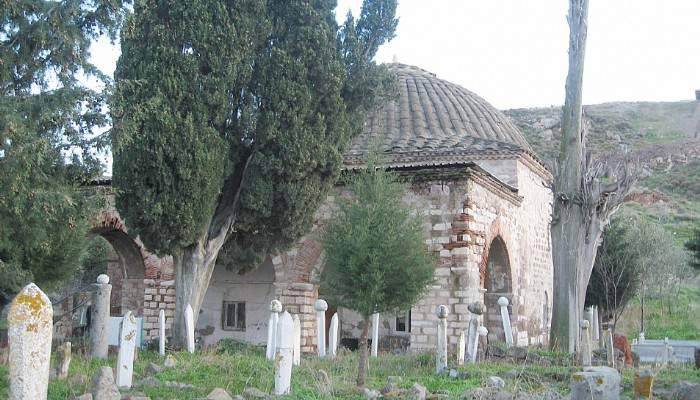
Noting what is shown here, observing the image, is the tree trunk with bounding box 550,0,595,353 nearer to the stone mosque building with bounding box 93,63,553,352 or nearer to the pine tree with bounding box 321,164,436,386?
the stone mosque building with bounding box 93,63,553,352

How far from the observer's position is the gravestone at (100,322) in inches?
343

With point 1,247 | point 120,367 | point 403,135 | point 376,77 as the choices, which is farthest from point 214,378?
point 403,135

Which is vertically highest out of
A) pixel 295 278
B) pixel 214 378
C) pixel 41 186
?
pixel 41 186

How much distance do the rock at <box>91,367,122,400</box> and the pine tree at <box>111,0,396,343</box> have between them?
3851mm

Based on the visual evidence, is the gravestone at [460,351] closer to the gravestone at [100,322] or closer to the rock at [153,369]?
the rock at [153,369]

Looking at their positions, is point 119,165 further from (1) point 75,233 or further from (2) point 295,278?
(2) point 295,278

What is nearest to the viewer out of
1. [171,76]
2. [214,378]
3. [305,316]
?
[214,378]

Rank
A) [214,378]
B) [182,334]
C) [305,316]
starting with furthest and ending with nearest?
1. [305,316]
2. [182,334]
3. [214,378]

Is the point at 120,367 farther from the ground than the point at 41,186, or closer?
closer

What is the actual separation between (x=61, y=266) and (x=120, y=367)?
2873 millimetres

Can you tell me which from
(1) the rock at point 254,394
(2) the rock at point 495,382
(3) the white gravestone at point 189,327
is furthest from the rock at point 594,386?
(3) the white gravestone at point 189,327

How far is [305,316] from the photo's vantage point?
39.3 ft

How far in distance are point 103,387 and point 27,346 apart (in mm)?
1170

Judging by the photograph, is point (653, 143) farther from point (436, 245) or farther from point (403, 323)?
point (436, 245)
